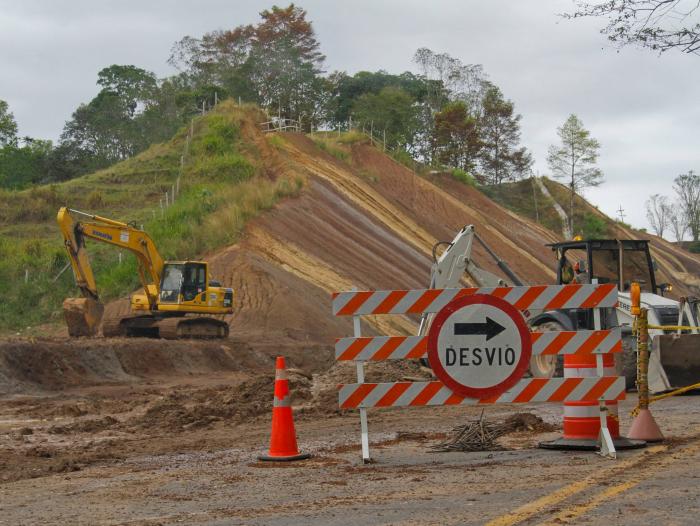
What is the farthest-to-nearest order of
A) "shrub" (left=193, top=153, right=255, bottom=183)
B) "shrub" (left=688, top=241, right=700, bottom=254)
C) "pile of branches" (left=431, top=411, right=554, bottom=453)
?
"shrub" (left=688, top=241, right=700, bottom=254)
"shrub" (left=193, top=153, right=255, bottom=183)
"pile of branches" (left=431, top=411, right=554, bottom=453)

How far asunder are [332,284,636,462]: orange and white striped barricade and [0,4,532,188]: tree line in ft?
211

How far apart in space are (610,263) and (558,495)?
11687mm

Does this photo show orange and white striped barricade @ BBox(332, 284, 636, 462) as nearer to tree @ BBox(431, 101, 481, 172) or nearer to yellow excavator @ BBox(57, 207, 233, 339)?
yellow excavator @ BBox(57, 207, 233, 339)

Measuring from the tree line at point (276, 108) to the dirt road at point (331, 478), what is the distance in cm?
6168

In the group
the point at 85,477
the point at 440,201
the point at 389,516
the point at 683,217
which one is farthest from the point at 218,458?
the point at 683,217

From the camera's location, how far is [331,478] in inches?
333

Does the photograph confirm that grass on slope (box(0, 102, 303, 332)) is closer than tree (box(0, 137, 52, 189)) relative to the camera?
Yes

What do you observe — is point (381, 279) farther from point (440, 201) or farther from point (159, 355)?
point (440, 201)

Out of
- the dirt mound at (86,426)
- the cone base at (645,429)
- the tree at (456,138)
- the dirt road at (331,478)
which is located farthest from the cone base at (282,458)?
the tree at (456,138)

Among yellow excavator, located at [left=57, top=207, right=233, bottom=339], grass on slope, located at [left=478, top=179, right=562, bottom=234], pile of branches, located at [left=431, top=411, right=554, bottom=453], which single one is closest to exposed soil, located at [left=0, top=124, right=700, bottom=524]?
pile of branches, located at [left=431, top=411, right=554, bottom=453]

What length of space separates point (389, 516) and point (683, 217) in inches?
4203

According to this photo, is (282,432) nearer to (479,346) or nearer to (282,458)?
(282,458)

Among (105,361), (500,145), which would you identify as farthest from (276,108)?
(105,361)

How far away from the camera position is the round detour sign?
29.8 feet
